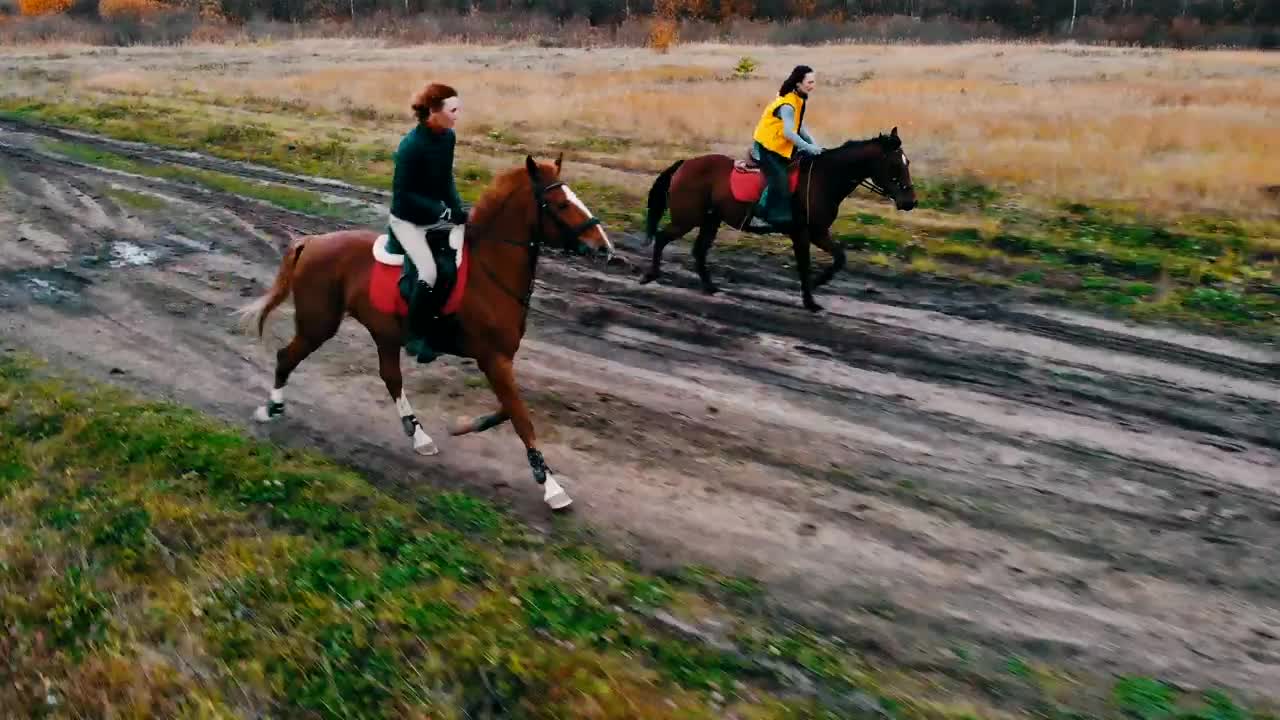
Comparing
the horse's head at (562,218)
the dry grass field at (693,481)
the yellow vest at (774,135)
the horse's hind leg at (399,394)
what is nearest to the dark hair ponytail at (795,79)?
the yellow vest at (774,135)

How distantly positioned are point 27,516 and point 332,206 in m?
10.8

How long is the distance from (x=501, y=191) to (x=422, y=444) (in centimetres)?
230

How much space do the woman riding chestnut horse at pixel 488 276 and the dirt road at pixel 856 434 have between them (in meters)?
0.55

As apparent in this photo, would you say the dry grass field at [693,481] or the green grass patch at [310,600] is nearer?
the green grass patch at [310,600]

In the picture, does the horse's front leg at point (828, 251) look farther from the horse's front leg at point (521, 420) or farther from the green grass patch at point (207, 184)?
the green grass patch at point (207, 184)

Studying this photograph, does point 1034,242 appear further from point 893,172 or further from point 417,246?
point 417,246

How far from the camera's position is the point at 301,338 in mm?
8328

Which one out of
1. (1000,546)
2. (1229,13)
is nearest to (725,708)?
(1000,546)

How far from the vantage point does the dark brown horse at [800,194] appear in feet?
38.4

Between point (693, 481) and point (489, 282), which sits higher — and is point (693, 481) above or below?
below

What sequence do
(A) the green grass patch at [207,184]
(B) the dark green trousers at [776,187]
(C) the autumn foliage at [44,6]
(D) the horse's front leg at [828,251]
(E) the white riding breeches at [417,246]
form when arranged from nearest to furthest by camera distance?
1. (E) the white riding breeches at [417,246]
2. (B) the dark green trousers at [776,187]
3. (D) the horse's front leg at [828,251]
4. (A) the green grass patch at [207,184]
5. (C) the autumn foliage at [44,6]

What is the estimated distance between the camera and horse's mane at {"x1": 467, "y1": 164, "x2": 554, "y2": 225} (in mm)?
7152

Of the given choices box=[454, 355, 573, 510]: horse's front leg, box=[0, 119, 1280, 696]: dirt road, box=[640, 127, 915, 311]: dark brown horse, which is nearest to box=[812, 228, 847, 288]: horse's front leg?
box=[640, 127, 915, 311]: dark brown horse

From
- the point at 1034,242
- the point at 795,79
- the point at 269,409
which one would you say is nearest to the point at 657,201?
the point at 795,79
